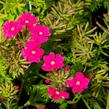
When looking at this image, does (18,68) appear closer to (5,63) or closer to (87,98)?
(5,63)

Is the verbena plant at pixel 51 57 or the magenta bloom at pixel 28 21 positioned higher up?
the magenta bloom at pixel 28 21

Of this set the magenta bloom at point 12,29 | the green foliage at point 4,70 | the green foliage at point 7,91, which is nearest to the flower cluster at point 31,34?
the magenta bloom at point 12,29

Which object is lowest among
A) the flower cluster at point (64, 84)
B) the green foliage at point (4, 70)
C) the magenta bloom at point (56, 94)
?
the magenta bloom at point (56, 94)

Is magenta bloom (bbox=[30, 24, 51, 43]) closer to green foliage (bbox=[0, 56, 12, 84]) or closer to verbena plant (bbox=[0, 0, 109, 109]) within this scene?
verbena plant (bbox=[0, 0, 109, 109])

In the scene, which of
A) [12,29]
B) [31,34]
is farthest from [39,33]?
[12,29]

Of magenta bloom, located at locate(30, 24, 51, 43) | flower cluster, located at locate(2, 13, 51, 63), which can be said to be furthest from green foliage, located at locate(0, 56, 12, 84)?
magenta bloom, located at locate(30, 24, 51, 43)

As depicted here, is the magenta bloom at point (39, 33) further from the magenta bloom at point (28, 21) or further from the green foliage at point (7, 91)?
the green foliage at point (7, 91)
